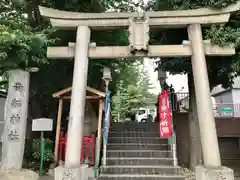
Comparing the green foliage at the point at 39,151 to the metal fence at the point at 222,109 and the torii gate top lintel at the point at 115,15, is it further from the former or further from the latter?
the metal fence at the point at 222,109

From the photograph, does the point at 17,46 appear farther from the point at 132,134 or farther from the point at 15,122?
the point at 132,134

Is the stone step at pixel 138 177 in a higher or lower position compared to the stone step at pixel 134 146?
lower

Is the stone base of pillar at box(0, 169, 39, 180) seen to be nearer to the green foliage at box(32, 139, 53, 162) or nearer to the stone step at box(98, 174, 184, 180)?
the green foliage at box(32, 139, 53, 162)

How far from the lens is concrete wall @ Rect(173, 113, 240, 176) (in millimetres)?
11328

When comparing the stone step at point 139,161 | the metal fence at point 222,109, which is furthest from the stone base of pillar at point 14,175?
the metal fence at point 222,109

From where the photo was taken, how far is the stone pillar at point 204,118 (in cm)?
630

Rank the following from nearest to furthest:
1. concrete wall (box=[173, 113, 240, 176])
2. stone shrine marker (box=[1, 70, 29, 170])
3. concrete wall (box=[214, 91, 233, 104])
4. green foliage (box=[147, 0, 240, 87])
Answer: stone shrine marker (box=[1, 70, 29, 170]), green foliage (box=[147, 0, 240, 87]), concrete wall (box=[173, 113, 240, 176]), concrete wall (box=[214, 91, 233, 104])

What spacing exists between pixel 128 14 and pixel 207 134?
4.71m

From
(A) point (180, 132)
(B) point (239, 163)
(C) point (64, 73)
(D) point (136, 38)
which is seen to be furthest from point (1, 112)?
(B) point (239, 163)

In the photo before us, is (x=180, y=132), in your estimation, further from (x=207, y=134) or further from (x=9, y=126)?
(x=9, y=126)

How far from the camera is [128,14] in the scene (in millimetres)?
7879

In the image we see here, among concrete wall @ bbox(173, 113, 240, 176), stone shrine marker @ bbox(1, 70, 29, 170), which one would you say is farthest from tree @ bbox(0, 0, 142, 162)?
concrete wall @ bbox(173, 113, 240, 176)

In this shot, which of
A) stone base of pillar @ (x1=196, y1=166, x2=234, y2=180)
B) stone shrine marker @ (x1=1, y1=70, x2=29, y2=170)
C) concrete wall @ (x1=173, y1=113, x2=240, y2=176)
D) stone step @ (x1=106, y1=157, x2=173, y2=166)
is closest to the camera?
stone base of pillar @ (x1=196, y1=166, x2=234, y2=180)

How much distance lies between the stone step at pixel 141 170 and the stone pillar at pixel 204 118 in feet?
4.79
